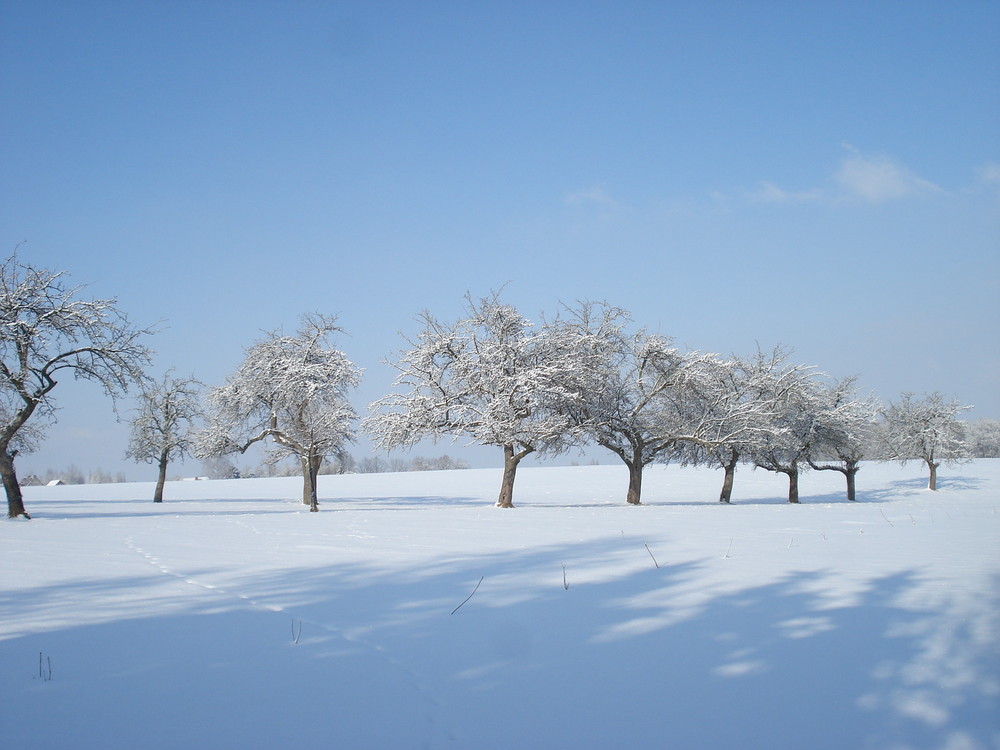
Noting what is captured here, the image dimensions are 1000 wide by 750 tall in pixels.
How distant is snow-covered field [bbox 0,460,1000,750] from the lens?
340 centimetres

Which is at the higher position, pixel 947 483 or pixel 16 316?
pixel 16 316

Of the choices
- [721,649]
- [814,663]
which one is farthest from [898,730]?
[721,649]

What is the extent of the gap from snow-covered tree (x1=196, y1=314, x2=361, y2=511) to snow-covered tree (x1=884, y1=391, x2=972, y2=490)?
38.8 metres

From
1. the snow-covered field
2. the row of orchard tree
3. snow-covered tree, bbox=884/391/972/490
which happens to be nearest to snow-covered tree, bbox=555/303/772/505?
the row of orchard tree

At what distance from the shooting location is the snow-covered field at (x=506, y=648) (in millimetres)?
3400

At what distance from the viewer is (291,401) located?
94.3 ft

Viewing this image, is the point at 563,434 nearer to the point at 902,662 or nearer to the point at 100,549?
the point at 100,549

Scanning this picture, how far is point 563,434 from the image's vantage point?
24422mm

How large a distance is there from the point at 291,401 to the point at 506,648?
25939 mm

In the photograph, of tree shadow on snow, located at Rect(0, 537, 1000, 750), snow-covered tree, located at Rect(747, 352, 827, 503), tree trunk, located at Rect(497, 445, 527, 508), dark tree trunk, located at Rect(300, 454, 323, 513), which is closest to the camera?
tree shadow on snow, located at Rect(0, 537, 1000, 750)

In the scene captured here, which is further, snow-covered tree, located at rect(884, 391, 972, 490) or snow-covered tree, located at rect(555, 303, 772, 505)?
snow-covered tree, located at rect(884, 391, 972, 490)

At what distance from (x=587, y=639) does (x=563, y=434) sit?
1976 cm

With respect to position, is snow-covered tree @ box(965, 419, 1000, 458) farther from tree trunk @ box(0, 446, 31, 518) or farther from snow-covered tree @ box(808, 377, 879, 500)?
tree trunk @ box(0, 446, 31, 518)

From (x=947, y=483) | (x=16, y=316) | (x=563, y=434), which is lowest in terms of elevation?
(x=947, y=483)
